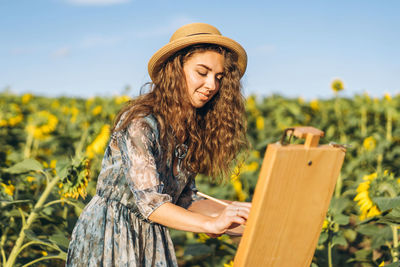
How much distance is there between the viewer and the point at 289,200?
0.98m

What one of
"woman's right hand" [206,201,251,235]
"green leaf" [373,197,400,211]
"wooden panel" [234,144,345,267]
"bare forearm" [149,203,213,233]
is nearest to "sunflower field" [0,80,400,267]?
"green leaf" [373,197,400,211]

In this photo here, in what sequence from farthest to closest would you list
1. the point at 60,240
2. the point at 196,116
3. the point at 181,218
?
the point at 60,240 → the point at 196,116 → the point at 181,218

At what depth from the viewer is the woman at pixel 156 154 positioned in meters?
1.47

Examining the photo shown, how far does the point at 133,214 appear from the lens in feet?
5.38

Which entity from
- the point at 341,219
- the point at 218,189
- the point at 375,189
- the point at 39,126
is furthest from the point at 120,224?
the point at 39,126

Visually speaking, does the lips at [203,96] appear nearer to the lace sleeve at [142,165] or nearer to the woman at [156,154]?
the woman at [156,154]

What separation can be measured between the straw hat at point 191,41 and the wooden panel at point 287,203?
2.56ft

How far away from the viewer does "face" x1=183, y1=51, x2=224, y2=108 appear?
5.39 feet

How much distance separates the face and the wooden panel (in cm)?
72

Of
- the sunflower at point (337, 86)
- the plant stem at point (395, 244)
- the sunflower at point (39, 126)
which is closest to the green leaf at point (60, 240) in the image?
the plant stem at point (395, 244)

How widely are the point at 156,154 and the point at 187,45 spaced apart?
1.41 ft

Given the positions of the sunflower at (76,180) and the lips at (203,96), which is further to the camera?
the sunflower at (76,180)

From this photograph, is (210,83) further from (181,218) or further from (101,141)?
(101,141)

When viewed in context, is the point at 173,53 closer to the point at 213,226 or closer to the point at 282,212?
the point at 213,226
